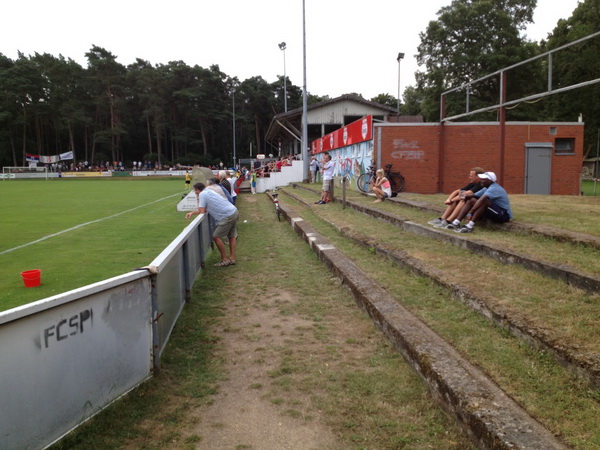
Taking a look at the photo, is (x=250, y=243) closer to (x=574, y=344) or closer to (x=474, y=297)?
(x=474, y=297)

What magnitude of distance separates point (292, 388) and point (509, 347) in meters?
1.73

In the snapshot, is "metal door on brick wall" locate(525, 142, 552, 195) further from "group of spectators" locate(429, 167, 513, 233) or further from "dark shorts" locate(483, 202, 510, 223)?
"dark shorts" locate(483, 202, 510, 223)

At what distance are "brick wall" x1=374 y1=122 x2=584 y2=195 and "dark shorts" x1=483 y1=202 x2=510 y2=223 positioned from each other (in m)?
9.71

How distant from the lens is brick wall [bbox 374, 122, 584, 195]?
17484mm

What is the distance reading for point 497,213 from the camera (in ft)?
25.9

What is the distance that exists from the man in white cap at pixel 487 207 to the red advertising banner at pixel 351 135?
1000cm

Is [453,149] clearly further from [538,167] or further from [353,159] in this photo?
[353,159]

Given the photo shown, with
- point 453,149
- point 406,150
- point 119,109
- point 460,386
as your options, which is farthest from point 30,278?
point 119,109

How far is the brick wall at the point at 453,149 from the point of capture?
17484 mm

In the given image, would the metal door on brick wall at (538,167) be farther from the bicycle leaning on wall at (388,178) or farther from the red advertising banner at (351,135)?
the red advertising banner at (351,135)

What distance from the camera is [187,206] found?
51.2ft

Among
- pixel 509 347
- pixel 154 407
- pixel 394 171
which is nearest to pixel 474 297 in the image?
pixel 509 347

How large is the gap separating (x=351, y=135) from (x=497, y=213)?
1355 centimetres

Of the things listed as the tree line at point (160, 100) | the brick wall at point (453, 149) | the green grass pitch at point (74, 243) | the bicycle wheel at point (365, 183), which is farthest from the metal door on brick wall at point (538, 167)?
the tree line at point (160, 100)
